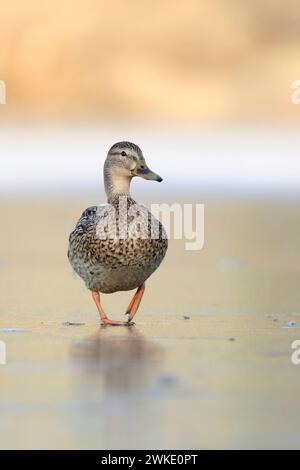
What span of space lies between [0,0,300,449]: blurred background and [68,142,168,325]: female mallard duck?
0.91 feet

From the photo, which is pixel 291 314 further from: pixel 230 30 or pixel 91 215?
pixel 230 30

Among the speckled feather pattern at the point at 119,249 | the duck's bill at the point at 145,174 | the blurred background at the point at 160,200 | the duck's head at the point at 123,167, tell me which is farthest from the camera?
the duck's head at the point at 123,167

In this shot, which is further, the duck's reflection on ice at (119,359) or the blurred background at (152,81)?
the blurred background at (152,81)

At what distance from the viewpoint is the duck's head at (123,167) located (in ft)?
26.1

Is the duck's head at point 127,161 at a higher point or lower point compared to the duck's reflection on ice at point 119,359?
higher

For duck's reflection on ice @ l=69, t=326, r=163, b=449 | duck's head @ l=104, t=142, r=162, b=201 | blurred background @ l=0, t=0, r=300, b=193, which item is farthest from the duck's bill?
blurred background @ l=0, t=0, r=300, b=193

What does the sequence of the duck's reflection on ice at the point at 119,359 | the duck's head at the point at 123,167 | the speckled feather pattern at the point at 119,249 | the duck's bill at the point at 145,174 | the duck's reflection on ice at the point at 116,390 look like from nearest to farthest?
the duck's reflection on ice at the point at 116,390, the duck's reflection on ice at the point at 119,359, the speckled feather pattern at the point at 119,249, the duck's bill at the point at 145,174, the duck's head at the point at 123,167

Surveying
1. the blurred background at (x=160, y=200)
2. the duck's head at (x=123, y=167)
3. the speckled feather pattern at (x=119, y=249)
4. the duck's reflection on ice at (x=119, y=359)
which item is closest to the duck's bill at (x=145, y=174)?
the duck's head at (x=123, y=167)

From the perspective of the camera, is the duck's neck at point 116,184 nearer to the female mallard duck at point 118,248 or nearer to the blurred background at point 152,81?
the female mallard duck at point 118,248

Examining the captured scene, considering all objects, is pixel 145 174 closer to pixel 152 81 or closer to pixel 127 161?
pixel 127 161

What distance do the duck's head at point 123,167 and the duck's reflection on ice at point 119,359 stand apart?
1.20 metres

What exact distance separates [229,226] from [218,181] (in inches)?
453

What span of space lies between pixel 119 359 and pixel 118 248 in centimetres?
132
